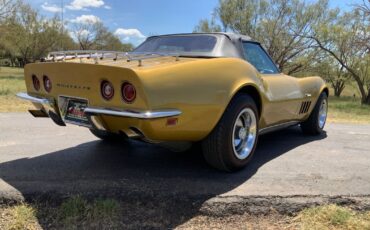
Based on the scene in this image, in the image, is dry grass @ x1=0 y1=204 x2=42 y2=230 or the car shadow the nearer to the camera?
dry grass @ x1=0 y1=204 x2=42 y2=230

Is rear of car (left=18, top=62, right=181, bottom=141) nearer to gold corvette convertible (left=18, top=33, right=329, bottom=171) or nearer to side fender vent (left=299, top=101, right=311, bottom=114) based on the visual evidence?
gold corvette convertible (left=18, top=33, right=329, bottom=171)

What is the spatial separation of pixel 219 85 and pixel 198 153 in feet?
4.68

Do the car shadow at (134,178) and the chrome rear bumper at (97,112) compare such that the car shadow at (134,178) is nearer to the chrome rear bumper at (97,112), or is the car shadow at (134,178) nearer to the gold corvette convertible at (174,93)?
the gold corvette convertible at (174,93)

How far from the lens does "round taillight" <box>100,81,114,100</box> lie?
3162mm

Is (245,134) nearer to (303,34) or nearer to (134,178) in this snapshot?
(134,178)

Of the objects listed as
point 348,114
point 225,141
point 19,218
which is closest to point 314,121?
point 225,141

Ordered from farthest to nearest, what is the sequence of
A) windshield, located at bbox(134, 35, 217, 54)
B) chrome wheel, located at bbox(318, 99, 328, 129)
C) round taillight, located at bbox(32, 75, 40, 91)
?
chrome wheel, located at bbox(318, 99, 328, 129)
windshield, located at bbox(134, 35, 217, 54)
round taillight, located at bbox(32, 75, 40, 91)

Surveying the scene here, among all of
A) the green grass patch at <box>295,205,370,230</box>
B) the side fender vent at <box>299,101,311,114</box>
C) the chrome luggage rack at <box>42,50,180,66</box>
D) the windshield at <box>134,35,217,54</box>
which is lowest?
the green grass patch at <box>295,205,370,230</box>

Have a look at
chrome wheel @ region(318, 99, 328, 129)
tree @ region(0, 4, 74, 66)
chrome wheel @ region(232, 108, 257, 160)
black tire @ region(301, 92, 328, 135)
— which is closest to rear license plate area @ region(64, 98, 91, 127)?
chrome wheel @ region(232, 108, 257, 160)

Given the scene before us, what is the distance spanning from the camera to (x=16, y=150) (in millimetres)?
4766

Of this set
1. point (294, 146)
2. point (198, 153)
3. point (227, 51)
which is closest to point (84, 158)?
point (198, 153)

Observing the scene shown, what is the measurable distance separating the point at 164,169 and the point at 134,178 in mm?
428

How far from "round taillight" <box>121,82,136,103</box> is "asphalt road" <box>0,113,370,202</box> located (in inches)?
33.3

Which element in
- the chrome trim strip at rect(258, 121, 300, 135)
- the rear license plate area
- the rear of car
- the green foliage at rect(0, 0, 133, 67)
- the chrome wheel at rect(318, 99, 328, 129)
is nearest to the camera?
the rear of car
